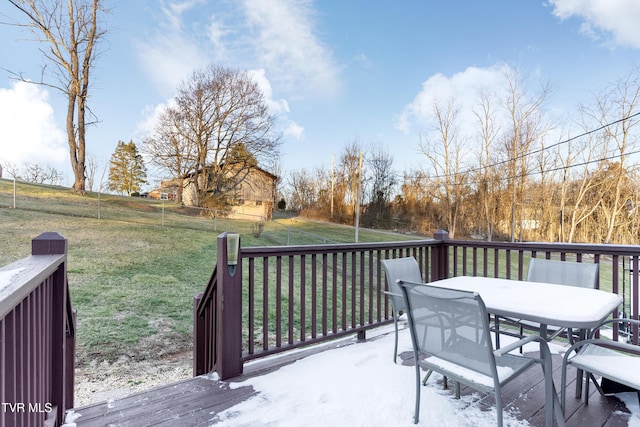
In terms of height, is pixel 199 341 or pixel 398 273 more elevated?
pixel 398 273

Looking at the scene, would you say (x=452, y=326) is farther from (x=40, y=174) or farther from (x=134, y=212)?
(x=40, y=174)

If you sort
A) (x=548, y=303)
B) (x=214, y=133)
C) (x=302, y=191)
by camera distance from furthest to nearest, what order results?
(x=302, y=191), (x=214, y=133), (x=548, y=303)

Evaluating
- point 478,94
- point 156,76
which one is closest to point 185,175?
point 156,76

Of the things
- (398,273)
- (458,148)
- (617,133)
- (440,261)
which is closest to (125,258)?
(440,261)

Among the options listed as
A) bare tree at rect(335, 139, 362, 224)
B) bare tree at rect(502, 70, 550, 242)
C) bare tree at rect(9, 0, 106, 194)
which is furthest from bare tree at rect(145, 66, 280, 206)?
bare tree at rect(502, 70, 550, 242)

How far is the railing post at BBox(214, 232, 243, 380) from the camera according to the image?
2244mm

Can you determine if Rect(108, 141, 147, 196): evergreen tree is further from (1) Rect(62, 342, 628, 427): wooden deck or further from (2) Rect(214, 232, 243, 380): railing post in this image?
(1) Rect(62, 342, 628, 427): wooden deck

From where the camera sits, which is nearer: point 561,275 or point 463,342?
point 463,342

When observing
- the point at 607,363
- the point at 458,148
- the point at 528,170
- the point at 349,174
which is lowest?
the point at 607,363

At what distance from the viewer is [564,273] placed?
2.61 metres

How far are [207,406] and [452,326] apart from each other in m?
1.53

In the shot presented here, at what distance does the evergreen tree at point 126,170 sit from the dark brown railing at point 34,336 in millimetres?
24874

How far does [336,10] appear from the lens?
9211 millimetres

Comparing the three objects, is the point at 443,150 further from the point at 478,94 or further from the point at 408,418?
the point at 408,418
